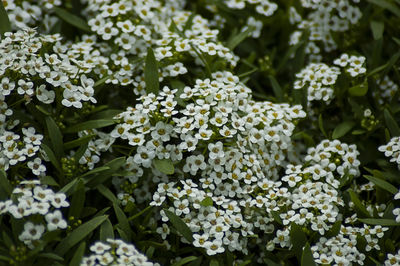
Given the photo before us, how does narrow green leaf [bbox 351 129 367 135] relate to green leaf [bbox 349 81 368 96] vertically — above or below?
below

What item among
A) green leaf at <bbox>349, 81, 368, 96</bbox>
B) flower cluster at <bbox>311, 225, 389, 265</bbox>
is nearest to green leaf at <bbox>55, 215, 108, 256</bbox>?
flower cluster at <bbox>311, 225, 389, 265</bbox>

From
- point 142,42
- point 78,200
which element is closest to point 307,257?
point 78,200

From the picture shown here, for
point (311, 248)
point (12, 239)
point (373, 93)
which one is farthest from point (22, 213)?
point (373, 93)

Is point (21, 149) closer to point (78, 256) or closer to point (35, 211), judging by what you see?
point (35, 211)

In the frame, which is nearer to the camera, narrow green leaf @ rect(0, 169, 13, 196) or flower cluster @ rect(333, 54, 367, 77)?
narrow green leaf @ rect(0, 169, 13, 196)

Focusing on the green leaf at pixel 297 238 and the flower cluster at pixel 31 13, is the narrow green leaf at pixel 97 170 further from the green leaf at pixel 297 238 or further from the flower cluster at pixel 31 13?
the flower cluster at pixel 31 13

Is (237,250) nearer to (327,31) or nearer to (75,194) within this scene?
(75,194)

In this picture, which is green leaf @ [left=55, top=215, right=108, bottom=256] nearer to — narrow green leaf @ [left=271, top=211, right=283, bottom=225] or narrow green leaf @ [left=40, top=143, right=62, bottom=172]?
narrow green leaf @ [left=40, top=143, right=62, bottom=172]
